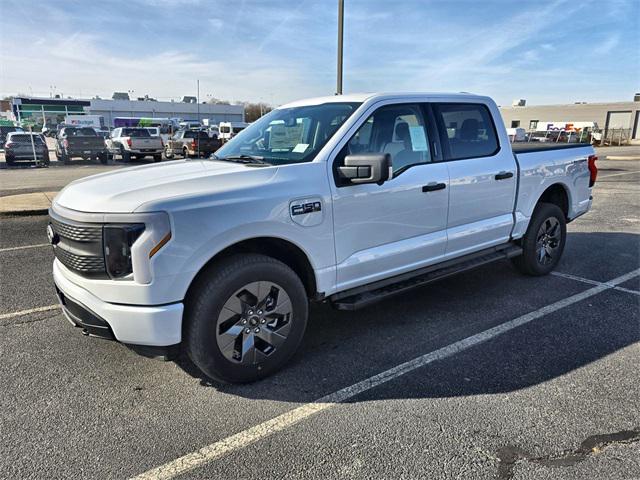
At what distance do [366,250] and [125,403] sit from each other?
1974 millimetres

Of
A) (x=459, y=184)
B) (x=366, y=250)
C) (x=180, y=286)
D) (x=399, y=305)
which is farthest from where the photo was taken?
(x=399, y=305)

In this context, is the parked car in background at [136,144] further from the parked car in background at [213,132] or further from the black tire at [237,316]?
the black tire at [237,316]

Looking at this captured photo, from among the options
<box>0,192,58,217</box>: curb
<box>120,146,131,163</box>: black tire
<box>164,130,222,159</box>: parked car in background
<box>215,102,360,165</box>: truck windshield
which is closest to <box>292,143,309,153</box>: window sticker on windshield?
<box>215,102,360,165</box>: truck windshield

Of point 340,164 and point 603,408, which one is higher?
point 340,164

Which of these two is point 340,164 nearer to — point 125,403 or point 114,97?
point 125,403

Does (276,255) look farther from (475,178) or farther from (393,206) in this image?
(475,178)

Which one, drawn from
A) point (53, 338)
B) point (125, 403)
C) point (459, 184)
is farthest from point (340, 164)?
point (53, 338)

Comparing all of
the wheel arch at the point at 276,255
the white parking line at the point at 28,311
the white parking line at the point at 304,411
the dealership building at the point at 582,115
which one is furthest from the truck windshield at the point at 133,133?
the dealership building at the point at 582,115

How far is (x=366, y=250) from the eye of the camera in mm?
3697

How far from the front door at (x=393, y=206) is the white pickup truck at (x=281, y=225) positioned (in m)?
0.01

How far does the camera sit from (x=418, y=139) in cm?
414

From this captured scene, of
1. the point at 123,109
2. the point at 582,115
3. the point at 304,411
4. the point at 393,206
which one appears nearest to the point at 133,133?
the point at 393,206

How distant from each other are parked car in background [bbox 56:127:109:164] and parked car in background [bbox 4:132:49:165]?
1425mm

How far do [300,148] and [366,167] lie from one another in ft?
2.03
